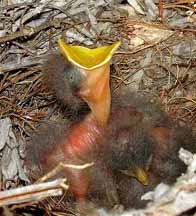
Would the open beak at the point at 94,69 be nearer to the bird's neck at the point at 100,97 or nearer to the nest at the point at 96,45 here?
the bird's neck at the point at 100,97

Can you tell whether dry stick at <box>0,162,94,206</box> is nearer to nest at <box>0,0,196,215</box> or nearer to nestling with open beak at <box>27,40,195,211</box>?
nestling with open beak at <box>27,40,195,211</box>

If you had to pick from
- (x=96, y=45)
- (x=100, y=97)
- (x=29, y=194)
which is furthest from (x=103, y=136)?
(x=29, y=194)

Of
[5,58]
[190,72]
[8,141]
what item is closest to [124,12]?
[190,72]

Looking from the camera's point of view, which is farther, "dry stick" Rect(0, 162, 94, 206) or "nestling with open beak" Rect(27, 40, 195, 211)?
"nestling with open beak" Rect(27, 40, 195, 211)

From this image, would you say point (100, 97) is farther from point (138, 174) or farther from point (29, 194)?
point (29, 194)

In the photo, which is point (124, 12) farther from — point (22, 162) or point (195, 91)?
point (22, 162)

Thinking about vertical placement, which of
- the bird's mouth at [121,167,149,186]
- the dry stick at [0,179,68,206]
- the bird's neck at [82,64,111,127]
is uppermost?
the dry stick at [0,179,68,206]

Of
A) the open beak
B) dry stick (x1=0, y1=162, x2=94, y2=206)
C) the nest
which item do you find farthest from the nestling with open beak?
dry stick (x1=0, y1=162, x2=94, y2=206)

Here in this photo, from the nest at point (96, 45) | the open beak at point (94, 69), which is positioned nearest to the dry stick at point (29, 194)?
the open beak at point (94, 69)
